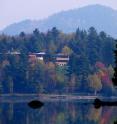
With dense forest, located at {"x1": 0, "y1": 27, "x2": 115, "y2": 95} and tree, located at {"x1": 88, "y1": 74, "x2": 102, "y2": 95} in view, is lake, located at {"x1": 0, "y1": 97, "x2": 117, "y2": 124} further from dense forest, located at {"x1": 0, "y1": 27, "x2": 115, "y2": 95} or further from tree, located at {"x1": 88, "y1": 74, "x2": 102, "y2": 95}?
dense forest, located at {"x1": 0, "y1": 27, "x2": 115, "y2": 95}

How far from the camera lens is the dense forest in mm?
119438

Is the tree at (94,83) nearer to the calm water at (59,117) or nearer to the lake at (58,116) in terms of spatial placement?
the lake at (58,116)

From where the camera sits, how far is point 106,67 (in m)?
133

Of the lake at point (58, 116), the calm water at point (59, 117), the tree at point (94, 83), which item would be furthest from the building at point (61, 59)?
the calm water at point (59, 117)

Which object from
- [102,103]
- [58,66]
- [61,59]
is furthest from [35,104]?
[61,59]

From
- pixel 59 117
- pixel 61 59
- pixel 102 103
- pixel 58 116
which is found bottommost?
pixel 58 116

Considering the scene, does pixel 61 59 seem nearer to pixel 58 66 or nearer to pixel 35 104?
pixel 58 66

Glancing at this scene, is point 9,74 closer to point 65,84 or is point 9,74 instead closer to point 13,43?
point 65,84

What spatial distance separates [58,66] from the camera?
133500 mm

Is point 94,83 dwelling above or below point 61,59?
below

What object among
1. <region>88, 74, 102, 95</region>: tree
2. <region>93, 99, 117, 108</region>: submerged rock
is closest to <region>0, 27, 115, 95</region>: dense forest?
<region>88, 74, 102, 95</region>: tree

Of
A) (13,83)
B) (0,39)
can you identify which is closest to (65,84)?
(13,83)

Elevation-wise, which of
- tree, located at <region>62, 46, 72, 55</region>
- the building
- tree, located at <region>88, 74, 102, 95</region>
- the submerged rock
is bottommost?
tree, located at <region>88, 74, 102, 95</region>

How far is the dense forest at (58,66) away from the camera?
11944 centimetres
